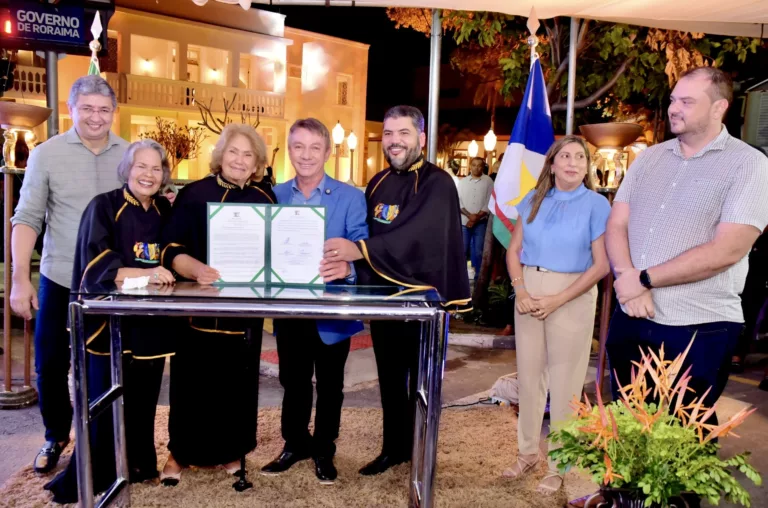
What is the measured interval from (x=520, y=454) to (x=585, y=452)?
1.90 m

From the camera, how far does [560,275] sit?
3520 millimetres

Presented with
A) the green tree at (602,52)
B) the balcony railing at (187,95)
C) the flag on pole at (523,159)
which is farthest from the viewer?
the balcony railing at (187,95)

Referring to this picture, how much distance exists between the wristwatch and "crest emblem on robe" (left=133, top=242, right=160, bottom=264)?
2221 mm

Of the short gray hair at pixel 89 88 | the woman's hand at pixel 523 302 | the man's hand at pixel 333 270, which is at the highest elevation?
the short gray hair at pixel 89 88

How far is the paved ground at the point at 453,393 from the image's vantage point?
4109mm

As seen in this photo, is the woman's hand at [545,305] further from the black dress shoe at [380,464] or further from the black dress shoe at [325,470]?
the black dress shoe at [325,470]

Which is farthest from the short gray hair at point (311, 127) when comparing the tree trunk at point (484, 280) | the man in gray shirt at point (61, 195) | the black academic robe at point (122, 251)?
the tree trunk at point (484, 280)

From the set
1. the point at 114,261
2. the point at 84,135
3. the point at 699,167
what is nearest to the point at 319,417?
the point at 114,261

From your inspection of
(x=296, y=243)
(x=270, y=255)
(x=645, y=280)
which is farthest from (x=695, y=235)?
(x=270, y=255)

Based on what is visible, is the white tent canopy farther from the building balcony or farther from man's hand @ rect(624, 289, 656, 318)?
the building balcony

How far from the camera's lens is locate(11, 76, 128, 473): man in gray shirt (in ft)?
11.4

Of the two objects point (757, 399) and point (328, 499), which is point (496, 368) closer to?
point (757, 399)

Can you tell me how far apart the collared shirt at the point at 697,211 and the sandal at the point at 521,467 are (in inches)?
52.1

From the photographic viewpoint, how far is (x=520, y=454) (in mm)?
3855
